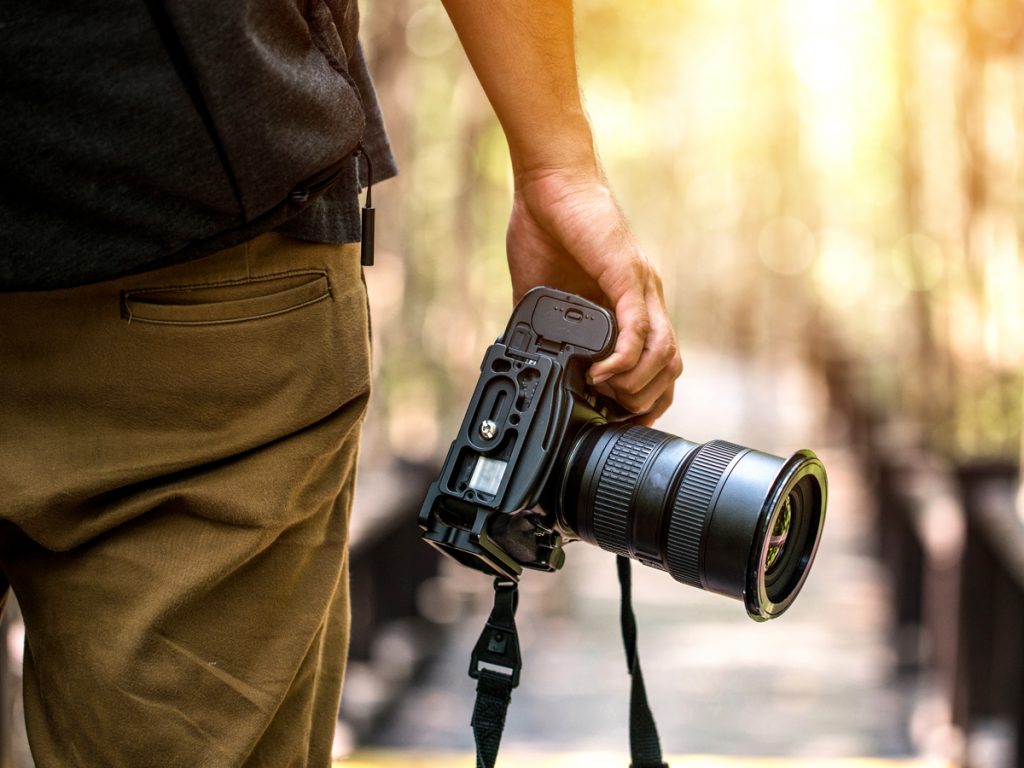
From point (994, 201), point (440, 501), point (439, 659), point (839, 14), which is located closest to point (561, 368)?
point (440, 501)

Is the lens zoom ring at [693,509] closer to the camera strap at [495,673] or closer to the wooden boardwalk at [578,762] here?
the camera strap at [495,673]

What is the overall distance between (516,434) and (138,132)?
2.01ft

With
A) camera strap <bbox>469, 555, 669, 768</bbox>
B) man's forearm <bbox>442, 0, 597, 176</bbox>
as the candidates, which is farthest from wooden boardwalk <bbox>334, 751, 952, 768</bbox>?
man's forearm <bbox>442, 0, 597, 176</bbox>

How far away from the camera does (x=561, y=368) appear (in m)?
1.74

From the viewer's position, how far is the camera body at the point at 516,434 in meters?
1.72

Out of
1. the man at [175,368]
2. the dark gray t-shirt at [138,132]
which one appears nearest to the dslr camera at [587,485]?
the man at [175,368]

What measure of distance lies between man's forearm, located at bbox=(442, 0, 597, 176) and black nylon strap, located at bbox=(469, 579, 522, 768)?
21.8 inches

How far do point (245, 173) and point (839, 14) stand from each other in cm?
2456

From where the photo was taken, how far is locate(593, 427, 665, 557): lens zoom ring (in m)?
1.76

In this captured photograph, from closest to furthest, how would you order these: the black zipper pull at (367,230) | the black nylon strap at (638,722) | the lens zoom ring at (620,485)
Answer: the black zipper pull at (367,230)
the lens zoom ring at (620,485)
the black nylon strap at (638,722)

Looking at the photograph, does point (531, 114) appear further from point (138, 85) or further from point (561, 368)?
point (138, 85)

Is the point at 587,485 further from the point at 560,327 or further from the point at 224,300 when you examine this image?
the point at 224,300

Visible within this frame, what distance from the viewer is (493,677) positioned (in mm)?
1735

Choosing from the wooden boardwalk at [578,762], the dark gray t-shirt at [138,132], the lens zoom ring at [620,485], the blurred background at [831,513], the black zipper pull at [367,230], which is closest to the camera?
the dark gray t-shirt at [138,132]
